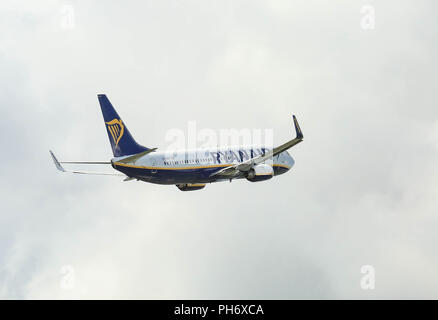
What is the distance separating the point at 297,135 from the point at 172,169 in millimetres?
14888

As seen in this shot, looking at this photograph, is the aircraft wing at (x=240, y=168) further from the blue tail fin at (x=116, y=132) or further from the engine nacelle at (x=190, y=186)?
the blue tail fin at (x=116, y=132)

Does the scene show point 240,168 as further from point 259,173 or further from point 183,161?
point 183,161

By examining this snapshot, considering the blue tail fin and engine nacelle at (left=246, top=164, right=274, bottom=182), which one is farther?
engine nacelle at (left=246, top=164, right=274, bottom=182)

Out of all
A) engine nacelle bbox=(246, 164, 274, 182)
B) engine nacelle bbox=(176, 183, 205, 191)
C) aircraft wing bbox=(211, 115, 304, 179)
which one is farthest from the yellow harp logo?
engine nacelle bbox=(246, 164, 274, 182)

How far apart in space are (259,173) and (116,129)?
59.5 feet

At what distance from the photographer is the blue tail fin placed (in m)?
86.5

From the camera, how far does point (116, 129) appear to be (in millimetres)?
86625

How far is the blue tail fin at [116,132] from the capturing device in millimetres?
86500

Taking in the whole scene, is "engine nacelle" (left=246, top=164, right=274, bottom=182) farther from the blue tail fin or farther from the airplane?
the blue tail fin

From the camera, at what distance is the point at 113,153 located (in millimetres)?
86938
